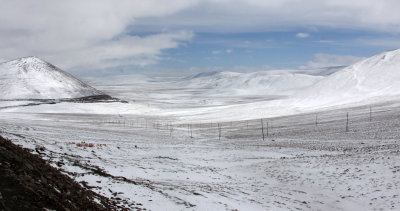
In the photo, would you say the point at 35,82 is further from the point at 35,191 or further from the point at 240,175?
the point at 35,191

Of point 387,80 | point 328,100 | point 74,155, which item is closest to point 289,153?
point 74,155

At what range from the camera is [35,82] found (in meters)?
148

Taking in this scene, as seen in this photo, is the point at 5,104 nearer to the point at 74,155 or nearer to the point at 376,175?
the point at 74,155

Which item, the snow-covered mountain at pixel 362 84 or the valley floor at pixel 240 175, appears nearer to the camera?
the valley floor at pixel 240 175

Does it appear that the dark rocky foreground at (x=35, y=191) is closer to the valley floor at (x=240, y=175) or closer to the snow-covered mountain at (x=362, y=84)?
the valley floor at (x=240, y=175)

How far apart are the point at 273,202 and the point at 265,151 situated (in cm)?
1410

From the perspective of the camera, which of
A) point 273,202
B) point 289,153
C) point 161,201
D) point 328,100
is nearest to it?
point 161,201

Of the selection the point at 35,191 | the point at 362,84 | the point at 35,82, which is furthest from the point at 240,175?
the point at 35,82

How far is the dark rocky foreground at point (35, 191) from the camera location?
776 cm

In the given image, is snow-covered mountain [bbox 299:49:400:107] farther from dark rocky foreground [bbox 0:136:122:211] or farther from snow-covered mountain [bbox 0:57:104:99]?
snow-covered mountain [bbox 0:57:104:99]

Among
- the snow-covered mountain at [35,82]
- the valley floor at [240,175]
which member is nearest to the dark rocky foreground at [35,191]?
the valley floor at [240,175]

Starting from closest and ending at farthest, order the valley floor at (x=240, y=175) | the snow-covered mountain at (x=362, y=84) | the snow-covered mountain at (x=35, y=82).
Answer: the valley floor at (x=240, y=175) → the snow-covered mountain at (x=362, y=84) → the snow-covered mountain at (x=35, y=82)

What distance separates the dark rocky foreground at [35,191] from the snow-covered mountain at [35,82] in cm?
13074

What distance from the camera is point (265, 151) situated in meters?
29.3
